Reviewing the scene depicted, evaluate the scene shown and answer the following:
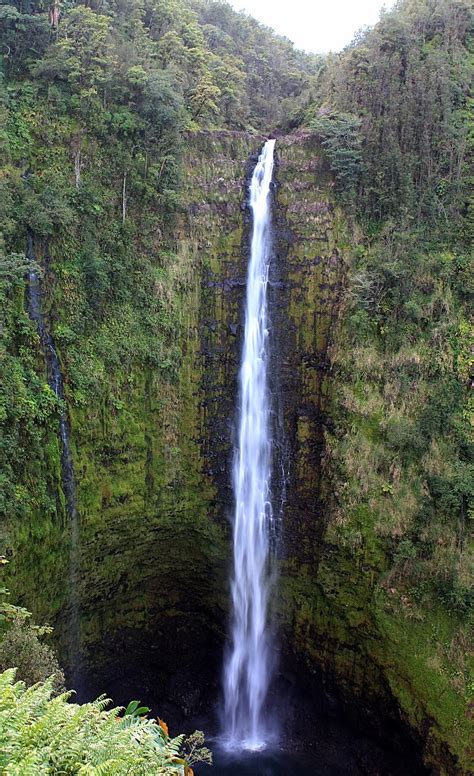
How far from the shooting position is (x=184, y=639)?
671 inches

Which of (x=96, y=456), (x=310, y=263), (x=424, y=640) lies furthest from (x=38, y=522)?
(x=310, y=263)

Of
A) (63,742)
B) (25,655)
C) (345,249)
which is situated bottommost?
(25,655)

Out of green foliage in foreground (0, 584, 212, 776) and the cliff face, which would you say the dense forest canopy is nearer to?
the cliff face

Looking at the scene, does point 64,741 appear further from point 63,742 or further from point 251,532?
point 251,532

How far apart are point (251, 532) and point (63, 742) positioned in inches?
471

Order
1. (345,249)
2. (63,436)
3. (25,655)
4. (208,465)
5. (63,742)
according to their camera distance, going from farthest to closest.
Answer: (208,465) → (345,249) → (63,436) → (25,655) → (63,742)

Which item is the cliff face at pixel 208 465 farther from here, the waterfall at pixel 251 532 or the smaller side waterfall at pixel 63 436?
the waterfall at pixel 251 532

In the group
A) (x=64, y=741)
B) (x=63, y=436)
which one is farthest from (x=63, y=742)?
(x=63, y=436)

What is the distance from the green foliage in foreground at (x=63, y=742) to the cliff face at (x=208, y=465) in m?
9.64

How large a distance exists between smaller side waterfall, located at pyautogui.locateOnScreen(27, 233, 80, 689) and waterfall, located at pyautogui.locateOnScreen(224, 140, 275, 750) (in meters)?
4.58

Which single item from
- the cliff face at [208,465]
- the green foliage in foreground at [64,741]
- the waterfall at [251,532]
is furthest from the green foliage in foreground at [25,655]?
the waterfall at [251,532]

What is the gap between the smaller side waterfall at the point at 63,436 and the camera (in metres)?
13.5

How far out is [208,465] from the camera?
16453 millimetres

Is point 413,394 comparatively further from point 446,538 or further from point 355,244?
point 355,244
